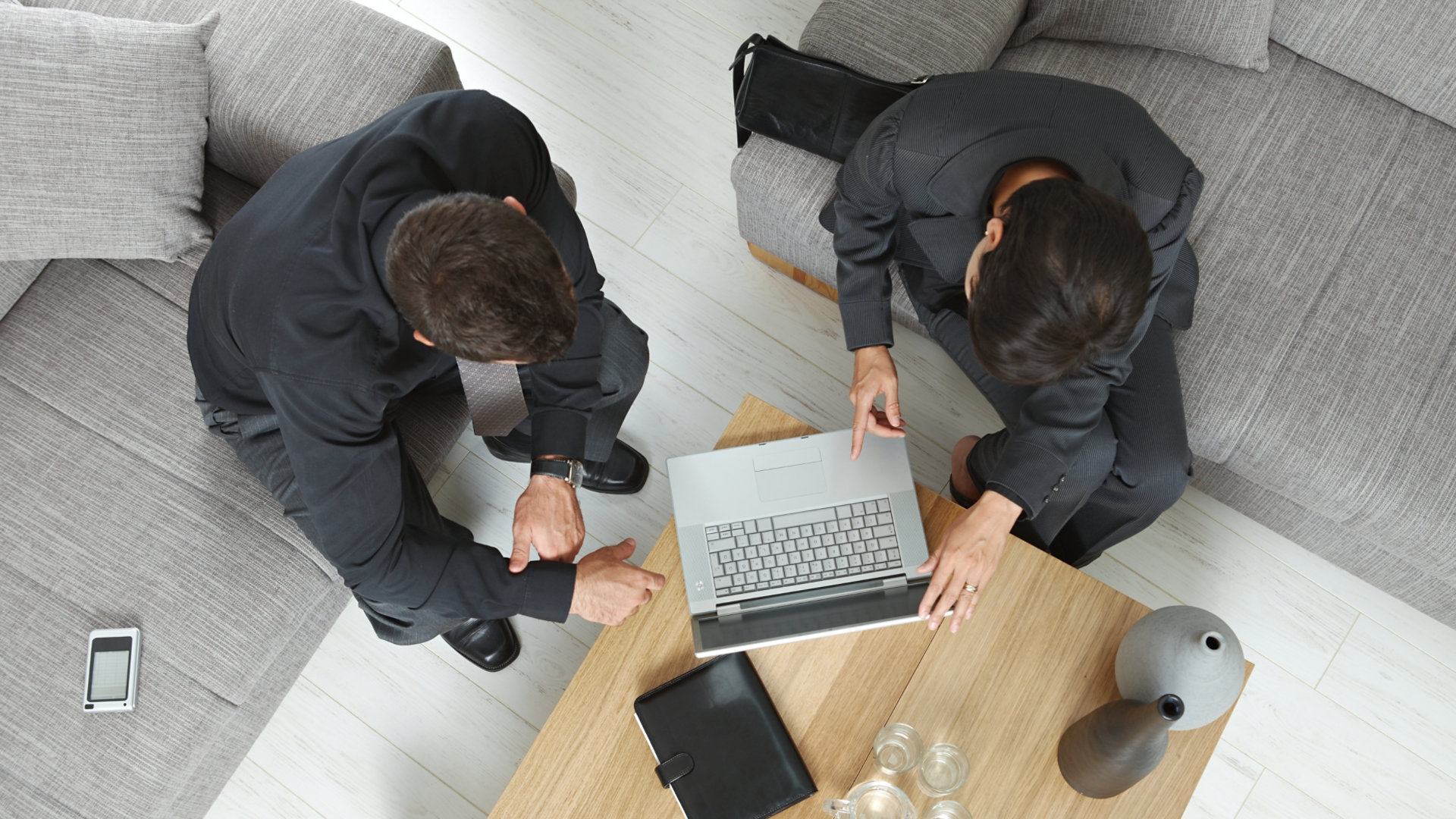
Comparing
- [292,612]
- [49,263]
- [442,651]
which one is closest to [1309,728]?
[442,651]

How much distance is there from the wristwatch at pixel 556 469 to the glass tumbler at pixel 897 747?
65cm

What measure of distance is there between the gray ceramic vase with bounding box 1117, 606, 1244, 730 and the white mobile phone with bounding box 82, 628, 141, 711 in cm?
153

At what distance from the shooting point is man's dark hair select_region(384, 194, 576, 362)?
1014 millimetres

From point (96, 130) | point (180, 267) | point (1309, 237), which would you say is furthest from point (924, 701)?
point (96, 130)

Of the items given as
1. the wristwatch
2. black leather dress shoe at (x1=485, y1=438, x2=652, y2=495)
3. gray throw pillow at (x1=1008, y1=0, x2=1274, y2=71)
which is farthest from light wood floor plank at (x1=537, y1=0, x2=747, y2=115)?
the wristwatch

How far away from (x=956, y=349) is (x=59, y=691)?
163cm

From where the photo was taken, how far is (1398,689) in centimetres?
180

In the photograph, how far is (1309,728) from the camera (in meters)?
1.78

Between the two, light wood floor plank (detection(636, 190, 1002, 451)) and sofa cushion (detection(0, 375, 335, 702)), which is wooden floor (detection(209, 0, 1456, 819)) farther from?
sofa cushion (detection(0, 375, 335, 702))

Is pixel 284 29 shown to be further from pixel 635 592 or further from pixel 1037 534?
pixel 1037 534

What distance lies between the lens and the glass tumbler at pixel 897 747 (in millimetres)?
1244

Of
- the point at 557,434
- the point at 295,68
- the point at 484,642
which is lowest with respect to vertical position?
the point at 484,642

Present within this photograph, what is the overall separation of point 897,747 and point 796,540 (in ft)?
1.09

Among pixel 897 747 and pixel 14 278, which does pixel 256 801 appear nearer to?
pixel 14 278
